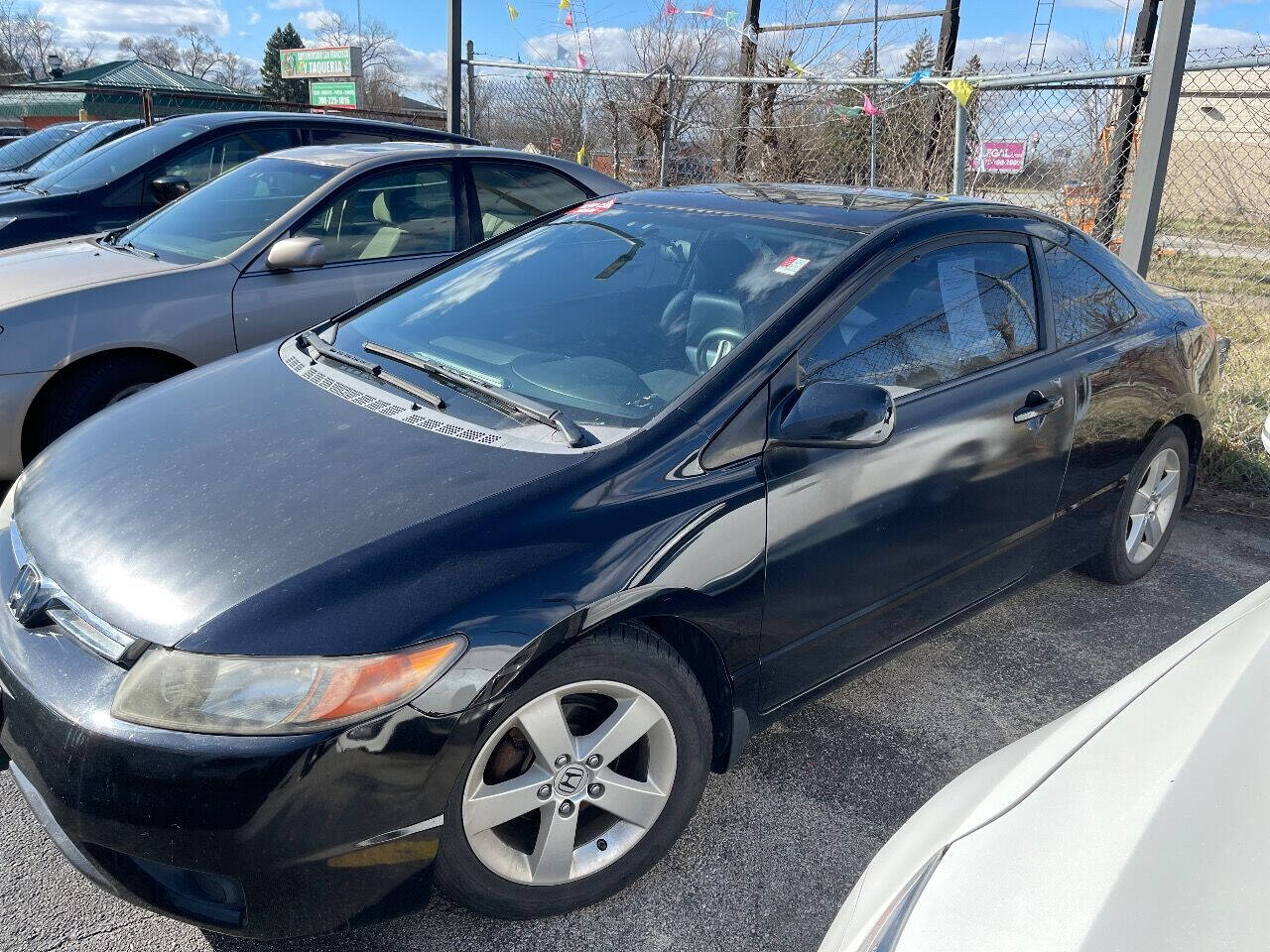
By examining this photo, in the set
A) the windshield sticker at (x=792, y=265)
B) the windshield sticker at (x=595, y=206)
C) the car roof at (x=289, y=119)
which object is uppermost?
the car roof at (x=289, y=119)

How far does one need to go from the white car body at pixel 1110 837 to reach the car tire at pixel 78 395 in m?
3.69

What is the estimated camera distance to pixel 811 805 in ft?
8.69

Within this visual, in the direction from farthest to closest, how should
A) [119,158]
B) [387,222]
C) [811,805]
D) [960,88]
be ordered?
[119,158] < [960,88] < [387,222] < [811,805]

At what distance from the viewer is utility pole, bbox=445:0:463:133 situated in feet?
26.8

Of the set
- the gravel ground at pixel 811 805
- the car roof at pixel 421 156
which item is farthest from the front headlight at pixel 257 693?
the car roof at pixel 421 156

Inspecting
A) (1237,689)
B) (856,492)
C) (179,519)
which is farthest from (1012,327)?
(179,519)

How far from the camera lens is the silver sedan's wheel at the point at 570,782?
2.02 meters

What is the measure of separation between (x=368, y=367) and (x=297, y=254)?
184 centimetres

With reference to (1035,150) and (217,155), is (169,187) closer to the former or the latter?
(217,155)

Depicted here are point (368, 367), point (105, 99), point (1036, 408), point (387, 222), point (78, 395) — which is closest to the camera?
point (368, 367)

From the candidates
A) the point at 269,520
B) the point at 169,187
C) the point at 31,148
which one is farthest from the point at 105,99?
the point at 269,520

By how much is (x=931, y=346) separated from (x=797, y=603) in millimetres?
891

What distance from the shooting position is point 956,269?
297 cm

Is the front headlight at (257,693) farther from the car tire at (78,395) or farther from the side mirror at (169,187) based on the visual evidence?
the side mirror at (169,187)
